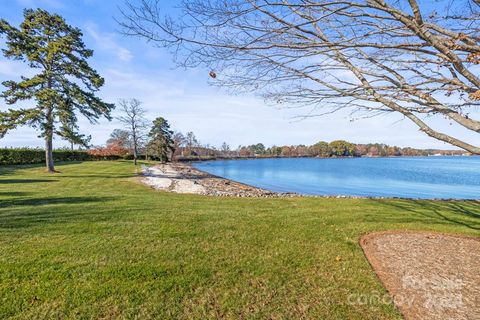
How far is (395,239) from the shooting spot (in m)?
5.18

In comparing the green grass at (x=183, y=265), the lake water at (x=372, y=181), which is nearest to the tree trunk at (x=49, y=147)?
the green grass at (x=183, y=265)

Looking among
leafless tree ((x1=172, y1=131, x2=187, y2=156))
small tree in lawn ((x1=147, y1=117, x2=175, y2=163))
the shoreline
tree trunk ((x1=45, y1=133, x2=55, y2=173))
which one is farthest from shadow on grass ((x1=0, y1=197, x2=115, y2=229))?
leafless tree ((x1=172, y1=131, x2=187, y2=156))

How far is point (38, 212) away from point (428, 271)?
25.0 ft

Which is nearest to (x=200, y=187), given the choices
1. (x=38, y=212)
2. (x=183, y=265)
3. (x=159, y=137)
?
(x=38, y=212)

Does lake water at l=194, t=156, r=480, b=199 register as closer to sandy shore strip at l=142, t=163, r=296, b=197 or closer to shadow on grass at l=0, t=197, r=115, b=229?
sandy shore strip at l=142, t=163, r=296, b=197

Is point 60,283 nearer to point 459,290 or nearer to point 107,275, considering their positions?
point 107,275

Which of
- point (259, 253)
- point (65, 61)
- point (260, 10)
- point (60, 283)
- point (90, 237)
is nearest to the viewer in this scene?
point (260, 10)

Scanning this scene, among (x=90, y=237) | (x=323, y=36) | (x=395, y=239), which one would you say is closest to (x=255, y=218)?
(x=395, y=239)

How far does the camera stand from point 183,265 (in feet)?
12.1

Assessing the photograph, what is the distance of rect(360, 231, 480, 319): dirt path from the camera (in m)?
2.99

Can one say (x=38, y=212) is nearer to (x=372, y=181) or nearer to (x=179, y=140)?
(x=372, y=181)

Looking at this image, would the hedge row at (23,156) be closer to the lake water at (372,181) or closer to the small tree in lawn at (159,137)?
the small tree in lawn at (159,137)

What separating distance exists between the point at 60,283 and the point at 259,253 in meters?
2.62

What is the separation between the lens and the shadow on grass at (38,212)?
5.37 m
